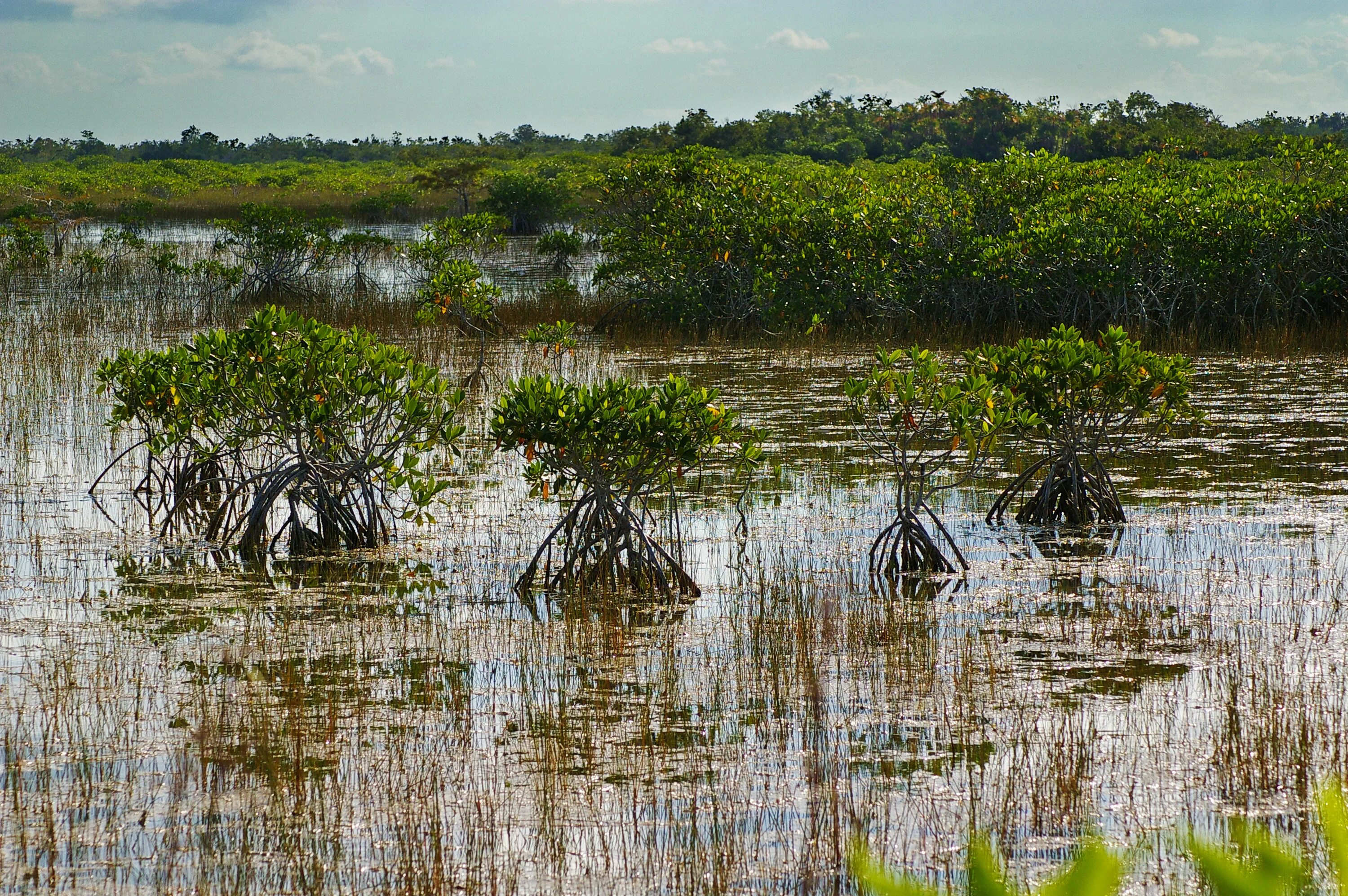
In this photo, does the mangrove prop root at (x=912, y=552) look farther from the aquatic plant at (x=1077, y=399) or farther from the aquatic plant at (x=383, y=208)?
the aquatic plant at (x=383, y=208)

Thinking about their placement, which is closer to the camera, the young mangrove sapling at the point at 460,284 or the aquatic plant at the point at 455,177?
the young mangrove sapling at the point at 460,284

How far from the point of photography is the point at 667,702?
4543 mm

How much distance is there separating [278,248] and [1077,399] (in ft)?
53.4

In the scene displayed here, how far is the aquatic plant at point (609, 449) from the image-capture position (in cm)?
600

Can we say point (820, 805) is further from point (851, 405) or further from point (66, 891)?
point (851, 405)

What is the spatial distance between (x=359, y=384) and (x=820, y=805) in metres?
4.22

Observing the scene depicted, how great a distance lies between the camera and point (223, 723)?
14.1 feet

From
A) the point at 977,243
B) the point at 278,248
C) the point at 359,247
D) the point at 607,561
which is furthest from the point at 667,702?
the point at 359,247

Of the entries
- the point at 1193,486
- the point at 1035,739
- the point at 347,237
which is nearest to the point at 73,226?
the point at 347,237

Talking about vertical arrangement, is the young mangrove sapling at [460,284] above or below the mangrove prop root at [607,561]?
above

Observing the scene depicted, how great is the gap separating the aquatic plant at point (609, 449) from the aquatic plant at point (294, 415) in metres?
0.85

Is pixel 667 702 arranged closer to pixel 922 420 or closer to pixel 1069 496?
pixel 922 420

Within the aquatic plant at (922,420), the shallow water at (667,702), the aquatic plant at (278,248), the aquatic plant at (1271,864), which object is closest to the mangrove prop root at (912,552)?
the aquatic plant at (922,420)

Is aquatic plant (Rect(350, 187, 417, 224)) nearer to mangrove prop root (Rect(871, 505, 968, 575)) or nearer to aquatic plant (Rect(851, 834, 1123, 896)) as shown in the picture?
mangrove prop root (Rect(871, 505, 968, 575))
